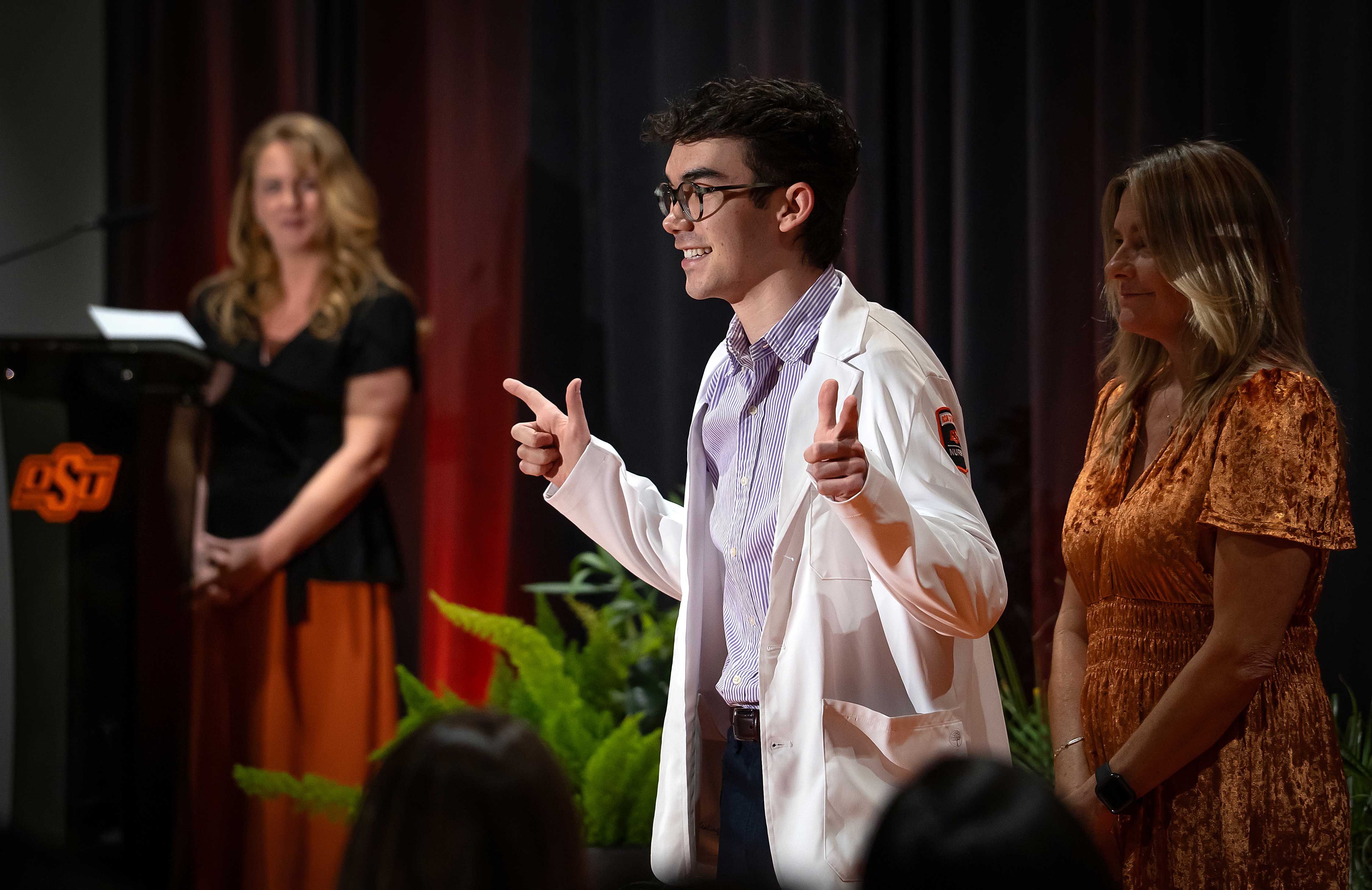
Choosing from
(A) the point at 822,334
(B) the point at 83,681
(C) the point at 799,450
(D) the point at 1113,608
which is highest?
(A) the point at 822,334

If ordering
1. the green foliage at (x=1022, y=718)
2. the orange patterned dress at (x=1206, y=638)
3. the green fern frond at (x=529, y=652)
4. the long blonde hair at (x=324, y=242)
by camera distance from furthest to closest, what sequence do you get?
the long blonde hair at (x=324, y=242), the green fern frond at (x=529, y=652), the green foliage at (x=1022, y=718), the orange patterned dress at (x=1206, y=638)

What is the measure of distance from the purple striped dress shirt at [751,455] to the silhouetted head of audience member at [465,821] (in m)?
0.91

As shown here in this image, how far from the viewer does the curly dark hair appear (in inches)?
72.7

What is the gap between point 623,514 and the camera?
192 cm

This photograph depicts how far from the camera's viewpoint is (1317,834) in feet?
5.24

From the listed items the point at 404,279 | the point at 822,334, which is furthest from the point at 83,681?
the point at 822,334

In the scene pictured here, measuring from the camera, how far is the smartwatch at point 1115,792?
5.43 ft

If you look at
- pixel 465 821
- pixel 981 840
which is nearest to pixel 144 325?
pixel 465 821

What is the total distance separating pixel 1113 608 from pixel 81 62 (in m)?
3.51

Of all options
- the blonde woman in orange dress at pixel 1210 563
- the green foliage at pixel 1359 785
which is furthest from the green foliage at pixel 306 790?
the green foliage at pixel 1359 785

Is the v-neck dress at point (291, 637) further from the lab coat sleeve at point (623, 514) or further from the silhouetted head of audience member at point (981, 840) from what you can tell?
the silhouetted head of audience member at point (981, 840)

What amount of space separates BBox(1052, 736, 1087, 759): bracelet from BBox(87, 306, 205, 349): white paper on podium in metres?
2.13

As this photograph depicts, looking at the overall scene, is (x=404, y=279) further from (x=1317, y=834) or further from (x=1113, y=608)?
(x=1317, y=834)

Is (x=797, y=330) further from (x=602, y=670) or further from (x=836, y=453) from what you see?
(x=602, y=670)
